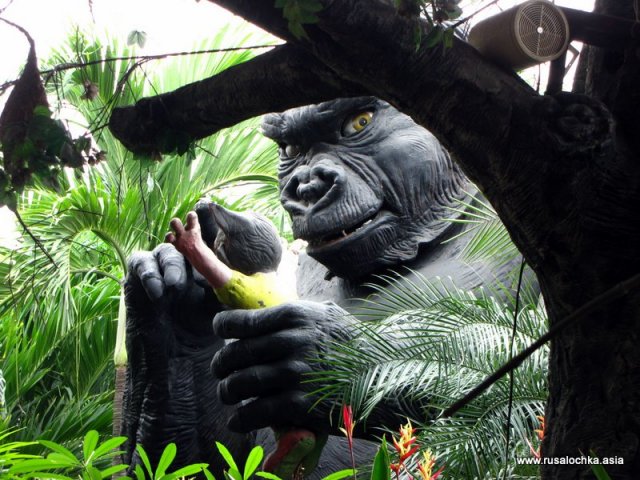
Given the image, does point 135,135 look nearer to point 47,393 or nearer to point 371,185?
point 371,185

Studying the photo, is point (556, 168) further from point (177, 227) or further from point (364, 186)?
point (364, 186)

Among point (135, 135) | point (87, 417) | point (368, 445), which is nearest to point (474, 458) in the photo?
point (368, 445)

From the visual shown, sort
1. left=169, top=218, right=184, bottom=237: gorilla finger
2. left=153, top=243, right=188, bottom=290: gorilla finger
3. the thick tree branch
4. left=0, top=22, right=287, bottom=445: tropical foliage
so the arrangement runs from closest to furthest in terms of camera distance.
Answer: the thick tree branch, left=169, top=218, right=184, bottom=237: gorilla finger, left=153, top=243, right=188, bottom=290: gorilla finger, left=0, top=22, right=287, bottom=445: tropical foliage

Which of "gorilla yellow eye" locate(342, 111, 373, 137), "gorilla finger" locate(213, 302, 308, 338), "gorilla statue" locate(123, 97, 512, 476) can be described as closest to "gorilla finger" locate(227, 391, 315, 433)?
"gorilla finger" locate(213, 302, 308, 338)

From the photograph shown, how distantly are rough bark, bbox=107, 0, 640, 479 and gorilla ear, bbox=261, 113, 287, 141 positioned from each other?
1405 mm

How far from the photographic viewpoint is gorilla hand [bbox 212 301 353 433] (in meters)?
2.07

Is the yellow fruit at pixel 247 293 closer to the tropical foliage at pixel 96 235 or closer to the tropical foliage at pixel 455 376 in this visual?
the tropical foliage at pixel 455 376

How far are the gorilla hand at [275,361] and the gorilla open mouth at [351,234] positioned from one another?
15.2 inches

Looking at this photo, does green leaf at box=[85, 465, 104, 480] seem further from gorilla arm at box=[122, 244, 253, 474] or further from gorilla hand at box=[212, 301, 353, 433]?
gorilla arm at box=[122, 244, 253, 474]

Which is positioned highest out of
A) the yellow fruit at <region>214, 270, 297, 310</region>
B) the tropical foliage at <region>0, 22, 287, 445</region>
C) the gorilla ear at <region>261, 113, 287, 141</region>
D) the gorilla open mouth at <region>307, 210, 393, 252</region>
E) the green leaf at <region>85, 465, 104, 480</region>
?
the tropical foliage at <region>0, 22, 287, 445</region>

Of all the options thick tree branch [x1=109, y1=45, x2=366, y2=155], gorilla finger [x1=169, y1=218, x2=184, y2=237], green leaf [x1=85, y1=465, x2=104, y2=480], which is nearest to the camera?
thick tree branch [x1=109, y1=45, x2=366, y2=155]

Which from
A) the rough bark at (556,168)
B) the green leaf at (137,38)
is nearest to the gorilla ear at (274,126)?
the green leaf at (137,38)

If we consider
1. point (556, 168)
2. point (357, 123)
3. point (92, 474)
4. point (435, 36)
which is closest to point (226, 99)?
point (435, 36)

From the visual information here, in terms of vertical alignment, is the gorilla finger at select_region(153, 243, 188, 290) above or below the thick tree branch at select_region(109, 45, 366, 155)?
above
